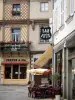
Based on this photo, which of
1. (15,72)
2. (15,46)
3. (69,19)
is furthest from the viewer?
(15,72)

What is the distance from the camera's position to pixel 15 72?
47.4 meters

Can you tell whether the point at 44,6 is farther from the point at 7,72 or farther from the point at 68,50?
the point at 68,50

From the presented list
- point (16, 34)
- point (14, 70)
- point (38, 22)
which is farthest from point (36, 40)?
point (14, 70)

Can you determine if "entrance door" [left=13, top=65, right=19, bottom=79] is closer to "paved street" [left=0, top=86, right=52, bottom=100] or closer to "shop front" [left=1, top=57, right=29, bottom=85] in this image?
"shop front" [left=1, top=57, right=29, bottom=85]

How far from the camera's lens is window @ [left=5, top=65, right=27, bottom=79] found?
47188 mm

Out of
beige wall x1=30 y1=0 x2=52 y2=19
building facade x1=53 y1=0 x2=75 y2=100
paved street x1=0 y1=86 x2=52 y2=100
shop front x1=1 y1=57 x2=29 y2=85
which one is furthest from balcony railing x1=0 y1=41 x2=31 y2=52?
building facade x1=53 y1=0 x2=75 y2=100

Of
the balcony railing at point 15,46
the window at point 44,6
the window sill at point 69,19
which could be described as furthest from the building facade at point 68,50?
the window at point 44,6

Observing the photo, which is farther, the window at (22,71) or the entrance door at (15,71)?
the entrance door at (15,71)

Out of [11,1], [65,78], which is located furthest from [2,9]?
[65,78]

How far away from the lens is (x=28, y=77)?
4659 cm

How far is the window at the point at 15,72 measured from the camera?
4719cm

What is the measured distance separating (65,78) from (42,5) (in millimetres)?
26766

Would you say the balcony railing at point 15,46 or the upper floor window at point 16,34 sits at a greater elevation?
the upper floor window at point 16,34

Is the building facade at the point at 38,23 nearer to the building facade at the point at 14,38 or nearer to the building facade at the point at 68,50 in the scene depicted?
the building facade at the point at 14,38
